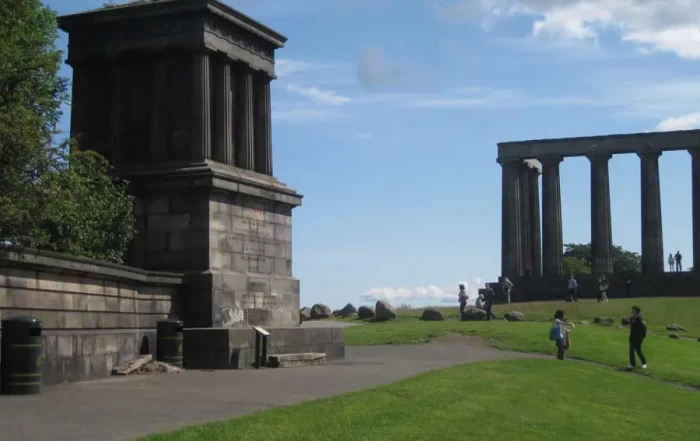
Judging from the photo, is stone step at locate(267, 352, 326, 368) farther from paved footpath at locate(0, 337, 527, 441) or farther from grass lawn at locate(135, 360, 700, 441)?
grass lawn at locate(135, 360, 700, 441)

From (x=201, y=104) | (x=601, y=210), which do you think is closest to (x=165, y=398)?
(x=201, y=104)

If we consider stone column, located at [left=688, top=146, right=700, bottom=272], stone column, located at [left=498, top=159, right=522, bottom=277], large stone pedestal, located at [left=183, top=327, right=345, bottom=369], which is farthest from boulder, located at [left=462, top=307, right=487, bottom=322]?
large stone pedestal, located at [left=183, top=327, right=345, bottom=369]

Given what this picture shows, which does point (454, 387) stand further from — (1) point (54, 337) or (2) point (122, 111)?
(2) point (122, 111)

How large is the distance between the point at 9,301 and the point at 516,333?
23579 millimetres

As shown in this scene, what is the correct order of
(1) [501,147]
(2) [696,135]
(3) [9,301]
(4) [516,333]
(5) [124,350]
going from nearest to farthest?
(3) [9,301] → (5) [124,350] → (4) [516,333] → (2) [696,135] → (1) [501,147]

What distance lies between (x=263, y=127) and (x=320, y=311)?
34.4 metres

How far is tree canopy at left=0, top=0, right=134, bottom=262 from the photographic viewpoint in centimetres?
2267

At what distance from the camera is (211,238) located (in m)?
27.0

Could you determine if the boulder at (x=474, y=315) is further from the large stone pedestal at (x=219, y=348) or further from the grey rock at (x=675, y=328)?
the large stone pedestal at (x=219, y=348)

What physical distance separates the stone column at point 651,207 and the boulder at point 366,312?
26272 mm

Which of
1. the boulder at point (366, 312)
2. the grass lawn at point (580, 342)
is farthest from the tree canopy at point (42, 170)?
the boulder at point (366, 312)

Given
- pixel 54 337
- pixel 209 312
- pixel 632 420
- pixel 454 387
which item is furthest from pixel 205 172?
pixel 632 420

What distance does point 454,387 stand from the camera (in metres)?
20.5

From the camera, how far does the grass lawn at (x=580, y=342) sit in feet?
108
